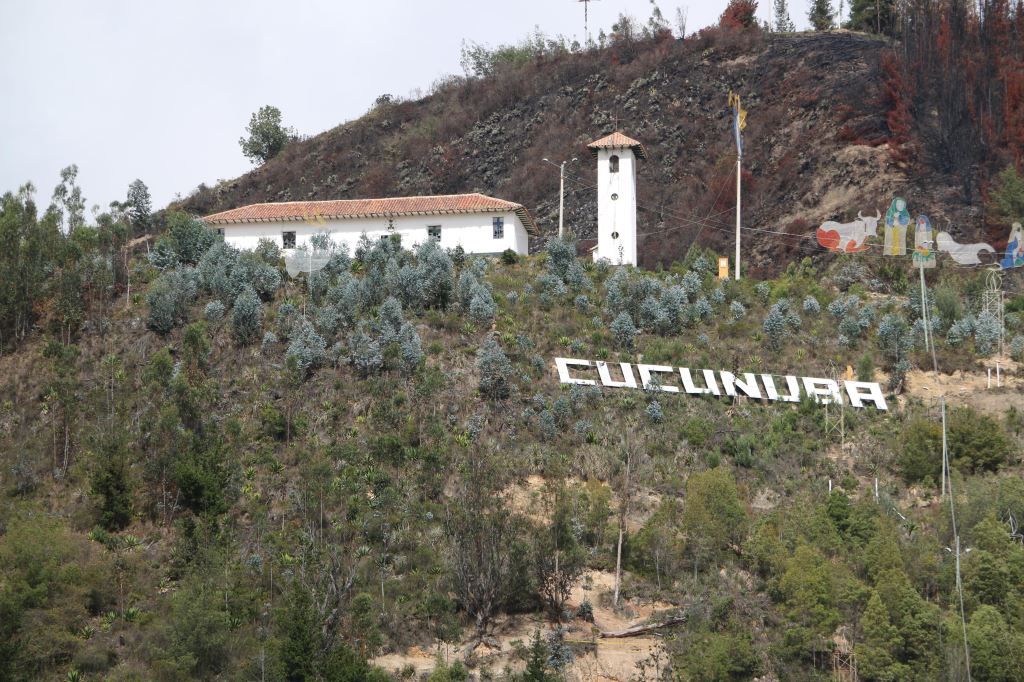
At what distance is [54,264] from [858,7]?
169 feet

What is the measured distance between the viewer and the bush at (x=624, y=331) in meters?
40.7

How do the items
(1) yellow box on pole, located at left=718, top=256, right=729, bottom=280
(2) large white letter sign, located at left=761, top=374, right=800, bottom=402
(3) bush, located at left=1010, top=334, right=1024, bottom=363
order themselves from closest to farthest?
1. (2) large white letter sign, located at left=761, top=374, right=800, bottom=402
2. (3) bush, located at left=1010, top=334, right=1024, bottom=363
3. (1) yellow box on pole, located at left=718, top=256, right=729, bottom=280

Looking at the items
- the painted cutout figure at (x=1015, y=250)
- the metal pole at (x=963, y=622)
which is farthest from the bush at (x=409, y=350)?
the painted cutout figure at (x=1015, y=250)

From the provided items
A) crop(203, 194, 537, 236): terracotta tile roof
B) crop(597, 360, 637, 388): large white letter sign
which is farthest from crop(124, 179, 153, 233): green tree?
crop(597, 360, 637, 388): large white letter sign

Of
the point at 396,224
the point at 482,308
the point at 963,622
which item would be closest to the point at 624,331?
the point at 482,308

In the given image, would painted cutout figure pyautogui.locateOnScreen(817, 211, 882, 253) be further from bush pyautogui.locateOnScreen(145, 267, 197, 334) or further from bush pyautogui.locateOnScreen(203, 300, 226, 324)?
bush pyautogui.locateOnScreen(145, 267, 197, 334)

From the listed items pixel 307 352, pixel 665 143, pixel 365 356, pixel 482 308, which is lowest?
pixel 365 356

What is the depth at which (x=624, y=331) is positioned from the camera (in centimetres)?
4075

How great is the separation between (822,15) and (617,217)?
3620cm

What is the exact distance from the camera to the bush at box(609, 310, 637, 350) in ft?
133

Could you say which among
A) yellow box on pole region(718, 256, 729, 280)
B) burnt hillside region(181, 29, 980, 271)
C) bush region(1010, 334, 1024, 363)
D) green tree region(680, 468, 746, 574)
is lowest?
green tree region(680, 468, 746, 574)

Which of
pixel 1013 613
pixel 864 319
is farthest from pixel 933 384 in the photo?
pixel 1013 613

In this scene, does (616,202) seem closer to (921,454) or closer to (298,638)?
(921,454)

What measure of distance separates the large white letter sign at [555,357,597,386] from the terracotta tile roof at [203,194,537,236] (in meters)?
9.53
